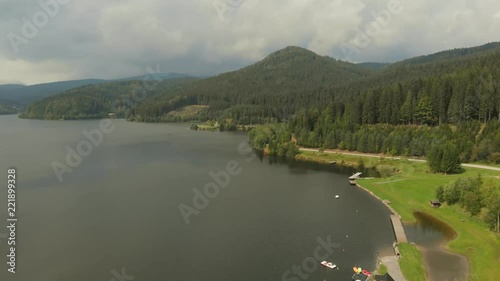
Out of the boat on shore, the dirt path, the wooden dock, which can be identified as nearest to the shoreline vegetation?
the dirt path

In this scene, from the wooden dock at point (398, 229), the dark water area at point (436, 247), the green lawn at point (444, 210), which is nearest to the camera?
the dark water area at point (436, 247)

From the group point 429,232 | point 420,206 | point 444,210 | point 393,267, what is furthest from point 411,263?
point 420,206

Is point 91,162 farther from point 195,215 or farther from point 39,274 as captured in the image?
point 39,274

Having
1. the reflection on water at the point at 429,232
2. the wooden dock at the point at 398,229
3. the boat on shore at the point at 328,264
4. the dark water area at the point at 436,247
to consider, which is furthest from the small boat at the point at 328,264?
the reflection on water at the point at 429,232

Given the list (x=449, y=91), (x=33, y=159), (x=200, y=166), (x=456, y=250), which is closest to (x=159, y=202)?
(x=200, y=166)

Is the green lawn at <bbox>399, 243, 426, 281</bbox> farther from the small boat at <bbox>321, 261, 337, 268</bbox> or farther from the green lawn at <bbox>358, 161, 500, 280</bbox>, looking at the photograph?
the small boat at <bbox>321, 261, 337, 268</bbox>

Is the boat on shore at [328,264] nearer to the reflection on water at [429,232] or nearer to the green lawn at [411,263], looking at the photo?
the green lawn at [411,263]
